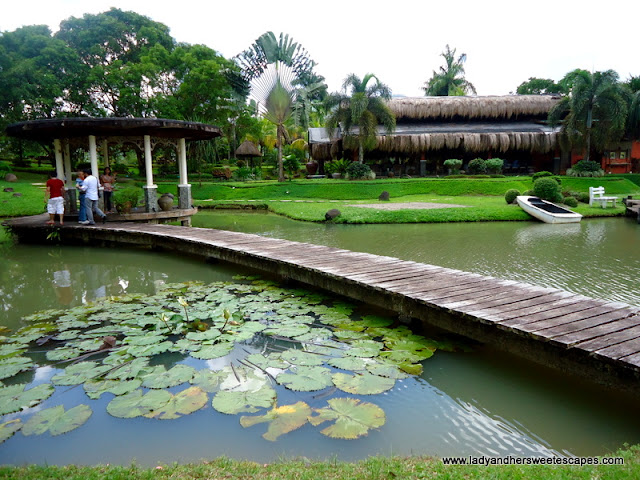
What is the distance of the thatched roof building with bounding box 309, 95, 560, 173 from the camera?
28.0m

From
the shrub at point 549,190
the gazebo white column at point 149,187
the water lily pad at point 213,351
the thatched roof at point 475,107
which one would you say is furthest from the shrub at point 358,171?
the water lily pad at point 213,351

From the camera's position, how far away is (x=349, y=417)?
127 inches

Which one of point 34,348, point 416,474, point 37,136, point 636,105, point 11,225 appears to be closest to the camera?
point 416,474

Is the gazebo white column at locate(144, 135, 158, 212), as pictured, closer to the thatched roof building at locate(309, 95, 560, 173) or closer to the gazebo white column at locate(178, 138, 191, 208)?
the gazebo white column at locate(178, 138, 191, 208)

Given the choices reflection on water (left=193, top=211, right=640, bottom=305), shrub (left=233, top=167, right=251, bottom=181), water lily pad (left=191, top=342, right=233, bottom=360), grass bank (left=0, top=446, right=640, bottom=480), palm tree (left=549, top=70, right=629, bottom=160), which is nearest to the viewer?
grass bank (left=0, top=446, right=640, bottom=480)

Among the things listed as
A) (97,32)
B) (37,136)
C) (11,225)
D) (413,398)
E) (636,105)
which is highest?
(97,32)

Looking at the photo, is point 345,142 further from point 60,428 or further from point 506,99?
point 60,428

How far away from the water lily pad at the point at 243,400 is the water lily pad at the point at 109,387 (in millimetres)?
791

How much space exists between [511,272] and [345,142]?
20224 millimetres

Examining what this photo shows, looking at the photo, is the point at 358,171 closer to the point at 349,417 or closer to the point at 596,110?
the point at 596,110

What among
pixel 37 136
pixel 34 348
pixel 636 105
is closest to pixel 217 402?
pixel 34 348

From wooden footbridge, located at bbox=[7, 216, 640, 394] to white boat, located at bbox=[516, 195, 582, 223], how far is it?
10174 mm

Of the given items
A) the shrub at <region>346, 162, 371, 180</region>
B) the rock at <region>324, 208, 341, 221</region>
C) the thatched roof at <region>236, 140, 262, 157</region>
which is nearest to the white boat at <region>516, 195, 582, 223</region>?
the rock at <region>324, 208, 341, 221</region>

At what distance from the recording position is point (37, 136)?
13.4 metres
